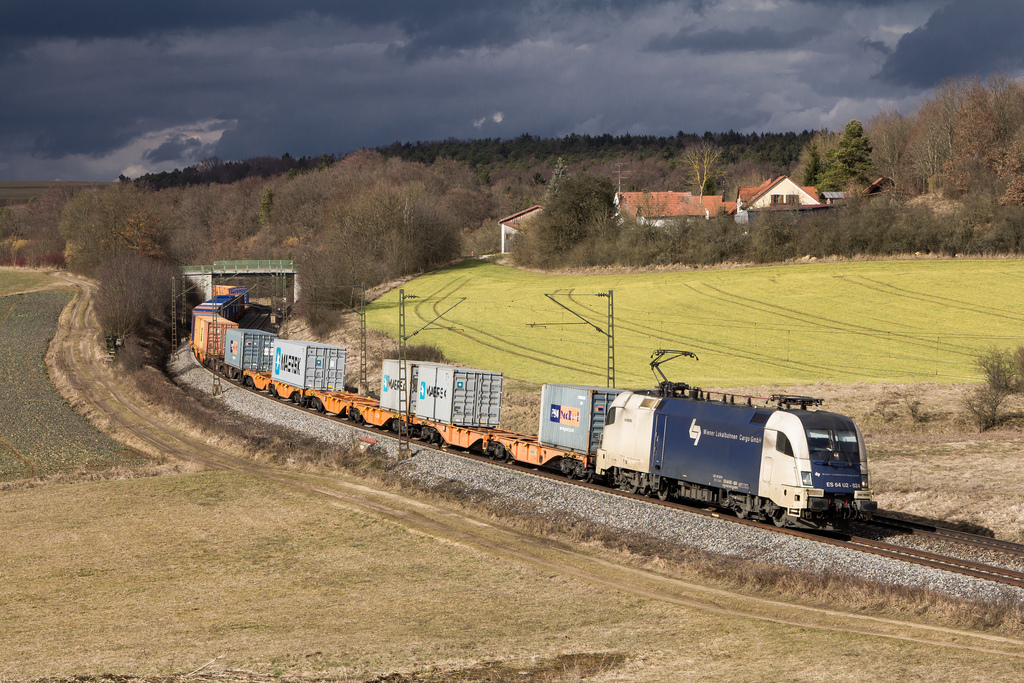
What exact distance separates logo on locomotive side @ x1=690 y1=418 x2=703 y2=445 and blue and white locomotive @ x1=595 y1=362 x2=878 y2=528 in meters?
0.04

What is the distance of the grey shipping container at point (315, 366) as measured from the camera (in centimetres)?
5312

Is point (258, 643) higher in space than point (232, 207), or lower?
lower

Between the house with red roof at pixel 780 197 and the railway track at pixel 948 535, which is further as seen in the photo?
the house with red roof at pixel 780 197

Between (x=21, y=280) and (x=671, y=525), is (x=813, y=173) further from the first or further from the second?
(x=21, y=280)

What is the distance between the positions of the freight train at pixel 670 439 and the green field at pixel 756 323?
1017 cm

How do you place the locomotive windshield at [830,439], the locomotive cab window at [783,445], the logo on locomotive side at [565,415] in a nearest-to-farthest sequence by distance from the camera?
1. the locomotive windshield at [830,439]
2. the locomotive cab window at [783,445]
3. the logo on locomotive side at [565,415]

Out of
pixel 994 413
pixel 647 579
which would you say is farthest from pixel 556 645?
pixel 994 413

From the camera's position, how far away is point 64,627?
1909 centimetres

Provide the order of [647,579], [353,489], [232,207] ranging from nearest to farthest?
[647,579] < [353,489] < [232,207]

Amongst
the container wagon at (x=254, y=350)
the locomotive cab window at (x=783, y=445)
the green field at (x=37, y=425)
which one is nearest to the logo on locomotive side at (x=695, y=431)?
the locomotive cab window at (x=783, y=445)

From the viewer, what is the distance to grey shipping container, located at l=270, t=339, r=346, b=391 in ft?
174

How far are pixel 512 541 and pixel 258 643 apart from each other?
10.2 metres

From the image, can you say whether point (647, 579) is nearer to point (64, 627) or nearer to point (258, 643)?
Result: point (258, 643)

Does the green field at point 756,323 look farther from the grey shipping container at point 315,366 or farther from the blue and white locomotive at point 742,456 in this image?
the blue and white locomotive at point 742,456
